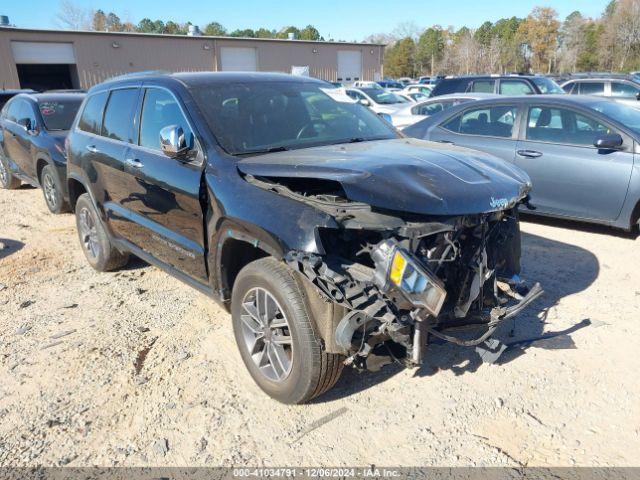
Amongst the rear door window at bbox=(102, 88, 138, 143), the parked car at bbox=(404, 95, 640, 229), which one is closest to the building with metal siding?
the rear door window at bbox=(102, 88, 138, 143)

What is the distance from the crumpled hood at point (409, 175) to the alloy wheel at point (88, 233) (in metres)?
2.77

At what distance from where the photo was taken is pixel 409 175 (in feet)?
9.53

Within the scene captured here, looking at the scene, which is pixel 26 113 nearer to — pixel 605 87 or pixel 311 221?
pixel 311 221

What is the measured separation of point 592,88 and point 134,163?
49.6 ft

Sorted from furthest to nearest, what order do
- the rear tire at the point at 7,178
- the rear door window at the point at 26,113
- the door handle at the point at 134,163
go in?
the rear tire at the point at 7,178 < the rear door window at the point at 26,113 < the door handle at the point at 134,163

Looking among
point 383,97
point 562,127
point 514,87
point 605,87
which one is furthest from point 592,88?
point 562,127

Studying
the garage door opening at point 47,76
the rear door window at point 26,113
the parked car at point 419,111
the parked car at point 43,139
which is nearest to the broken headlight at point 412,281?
the parked car at point 43,139

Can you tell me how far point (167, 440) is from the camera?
2.89 m

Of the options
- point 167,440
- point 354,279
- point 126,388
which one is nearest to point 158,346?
point 126,388

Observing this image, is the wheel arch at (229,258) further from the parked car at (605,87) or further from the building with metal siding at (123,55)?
the building with metal siding at (123,55)

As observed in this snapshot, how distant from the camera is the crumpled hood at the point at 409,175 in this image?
273 cm

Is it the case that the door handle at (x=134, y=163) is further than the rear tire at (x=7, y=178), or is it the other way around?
the rear tire at (x=7, y=178)

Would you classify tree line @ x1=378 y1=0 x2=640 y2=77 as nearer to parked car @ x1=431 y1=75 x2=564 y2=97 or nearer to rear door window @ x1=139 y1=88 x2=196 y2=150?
parked car @ x1=431 y1=75 x2=564 y2=97

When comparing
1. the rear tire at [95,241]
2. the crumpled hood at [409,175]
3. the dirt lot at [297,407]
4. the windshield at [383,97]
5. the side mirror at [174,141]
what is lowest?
A: the dirt lot at [297,407]
